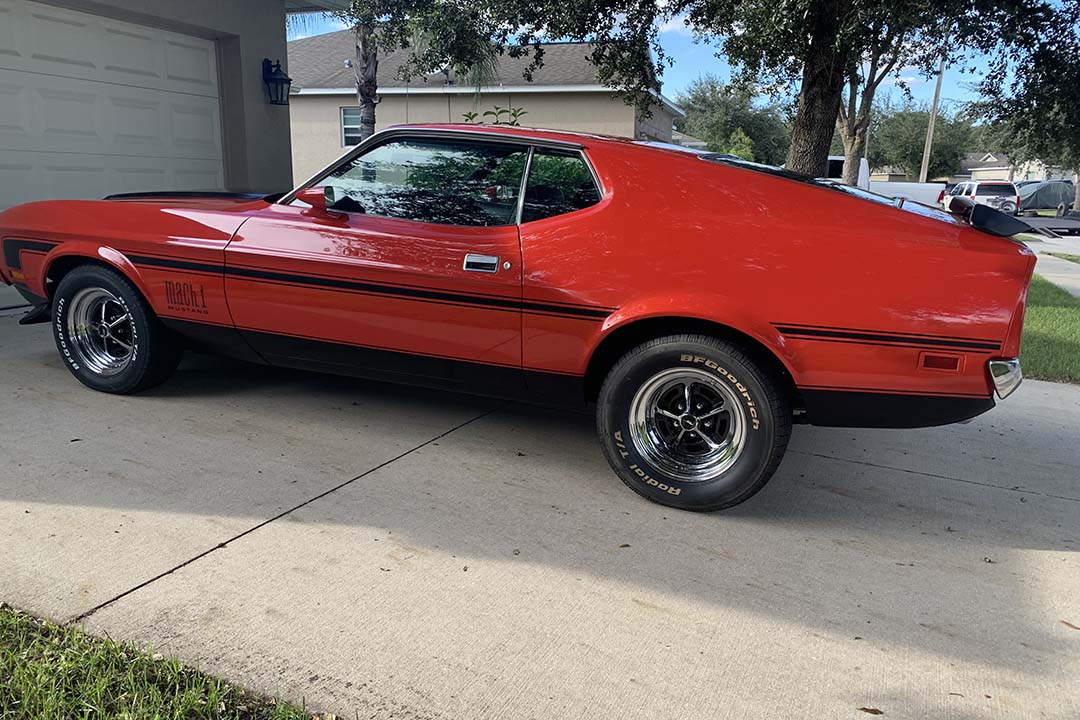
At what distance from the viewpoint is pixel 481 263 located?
11.8 ft

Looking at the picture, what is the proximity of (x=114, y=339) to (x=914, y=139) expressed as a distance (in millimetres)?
54389

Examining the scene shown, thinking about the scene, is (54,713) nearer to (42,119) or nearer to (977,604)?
(977,604)

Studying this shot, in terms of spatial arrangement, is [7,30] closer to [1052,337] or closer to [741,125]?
[1052,337]

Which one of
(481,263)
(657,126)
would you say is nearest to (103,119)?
(481,263)

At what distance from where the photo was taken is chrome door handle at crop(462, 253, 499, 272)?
359 centimetres

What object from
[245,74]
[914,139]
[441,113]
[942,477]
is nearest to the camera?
[942,477]

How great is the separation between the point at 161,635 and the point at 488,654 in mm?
996

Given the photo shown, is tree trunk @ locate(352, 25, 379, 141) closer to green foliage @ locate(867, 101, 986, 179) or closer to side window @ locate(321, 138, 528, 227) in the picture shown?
side window @ locate(321, 138, 528, 227)

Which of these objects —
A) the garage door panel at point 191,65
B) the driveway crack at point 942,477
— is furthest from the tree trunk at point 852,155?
the driveway crack at point 942,477

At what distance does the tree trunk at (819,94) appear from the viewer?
7.26 meters

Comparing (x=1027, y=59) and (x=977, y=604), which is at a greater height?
(x=1027, y=59)

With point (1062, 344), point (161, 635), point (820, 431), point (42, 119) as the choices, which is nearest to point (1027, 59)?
point (1062, 344)

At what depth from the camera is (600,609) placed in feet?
8.82

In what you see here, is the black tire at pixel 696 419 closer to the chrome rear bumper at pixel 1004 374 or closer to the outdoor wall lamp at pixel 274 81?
the chrome rear bumper at pixel 1004 374
